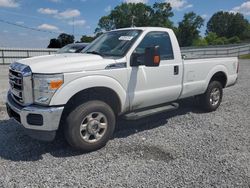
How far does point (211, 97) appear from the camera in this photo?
6.20 m

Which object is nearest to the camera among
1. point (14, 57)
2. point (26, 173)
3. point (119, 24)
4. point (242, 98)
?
point (26, 173)

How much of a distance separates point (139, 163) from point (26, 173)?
1.56 m

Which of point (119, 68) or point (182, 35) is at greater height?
point (182, 35)

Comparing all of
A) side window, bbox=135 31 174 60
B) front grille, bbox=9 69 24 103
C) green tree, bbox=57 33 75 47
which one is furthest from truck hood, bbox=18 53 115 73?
green tree, bbox=57 33 75 47

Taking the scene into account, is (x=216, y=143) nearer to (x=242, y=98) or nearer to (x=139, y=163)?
(x=139, y=163)

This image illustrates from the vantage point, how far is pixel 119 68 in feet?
13.5

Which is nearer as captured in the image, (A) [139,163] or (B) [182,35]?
(A) [139,163]

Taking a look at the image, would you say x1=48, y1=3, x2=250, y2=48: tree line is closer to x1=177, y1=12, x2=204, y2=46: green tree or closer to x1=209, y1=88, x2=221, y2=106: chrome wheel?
x1=177, y1=12, x2=204, y2=46: green tree

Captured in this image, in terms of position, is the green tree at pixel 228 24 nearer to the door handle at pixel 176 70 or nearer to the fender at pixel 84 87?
the door handle at pixel 176 70

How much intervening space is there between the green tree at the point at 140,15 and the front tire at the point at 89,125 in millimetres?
78893

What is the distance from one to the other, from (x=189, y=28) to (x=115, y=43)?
260ft

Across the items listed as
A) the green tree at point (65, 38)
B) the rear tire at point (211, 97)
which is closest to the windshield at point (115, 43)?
the rear tire at point (211, 97)

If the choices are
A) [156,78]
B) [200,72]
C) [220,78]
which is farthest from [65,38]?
[156,78]

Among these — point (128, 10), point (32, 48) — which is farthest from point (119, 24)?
point (32, 48)
